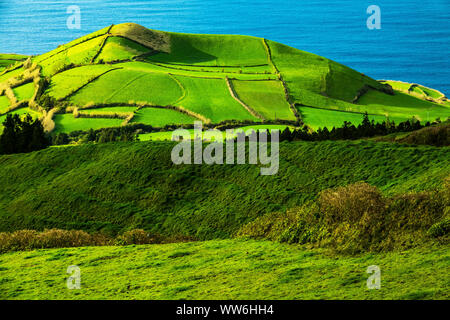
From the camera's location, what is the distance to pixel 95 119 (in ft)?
279

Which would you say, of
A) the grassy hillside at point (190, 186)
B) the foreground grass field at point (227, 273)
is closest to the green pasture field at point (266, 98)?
the grassy hillside at point (190, 186)

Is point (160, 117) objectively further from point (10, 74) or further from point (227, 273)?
point (227, 273)

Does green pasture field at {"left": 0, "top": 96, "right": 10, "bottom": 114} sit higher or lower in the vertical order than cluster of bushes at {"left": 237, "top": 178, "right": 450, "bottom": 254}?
higher

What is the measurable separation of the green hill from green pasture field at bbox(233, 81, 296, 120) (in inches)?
6.6

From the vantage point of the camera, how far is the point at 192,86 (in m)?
96.8

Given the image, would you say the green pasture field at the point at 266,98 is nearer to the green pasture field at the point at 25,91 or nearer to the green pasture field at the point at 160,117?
the green pasture field at the point at 160,117

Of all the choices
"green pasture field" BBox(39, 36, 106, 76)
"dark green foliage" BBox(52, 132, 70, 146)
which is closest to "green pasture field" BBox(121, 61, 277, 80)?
"green pasture field" BBox(39, 36, 106, 76)

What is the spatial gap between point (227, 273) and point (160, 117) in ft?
211

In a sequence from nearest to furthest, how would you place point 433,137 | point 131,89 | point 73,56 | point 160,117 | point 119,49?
1. point 433,137
2. point 160,117
3. point 131,89
4. point 73,56
5. point 119,49

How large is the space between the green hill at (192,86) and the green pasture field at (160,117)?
0.48 feet

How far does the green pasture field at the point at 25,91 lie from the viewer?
330ft

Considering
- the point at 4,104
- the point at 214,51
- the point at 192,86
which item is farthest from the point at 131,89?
the point at 214,51

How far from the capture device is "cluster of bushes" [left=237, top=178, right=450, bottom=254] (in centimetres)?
2083

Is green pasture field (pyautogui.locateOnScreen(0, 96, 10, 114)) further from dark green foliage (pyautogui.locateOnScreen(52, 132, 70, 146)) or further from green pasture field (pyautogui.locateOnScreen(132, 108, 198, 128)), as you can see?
green pasture field (pyautogui.locateOnScreen(132, 108, 198, 128))
